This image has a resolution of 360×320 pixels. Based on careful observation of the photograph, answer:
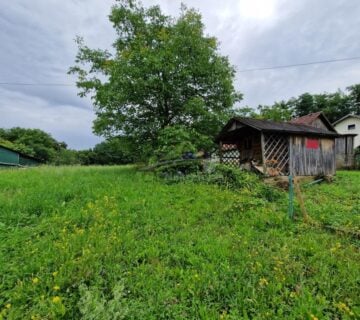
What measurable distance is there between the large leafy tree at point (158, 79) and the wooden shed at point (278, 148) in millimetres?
1574

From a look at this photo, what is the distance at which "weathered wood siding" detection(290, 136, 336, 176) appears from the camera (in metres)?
11.1

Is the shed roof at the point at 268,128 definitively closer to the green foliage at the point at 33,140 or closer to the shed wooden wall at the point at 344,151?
the shed wooden wall at the point at 344,151

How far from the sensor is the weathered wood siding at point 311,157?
11.1 metres

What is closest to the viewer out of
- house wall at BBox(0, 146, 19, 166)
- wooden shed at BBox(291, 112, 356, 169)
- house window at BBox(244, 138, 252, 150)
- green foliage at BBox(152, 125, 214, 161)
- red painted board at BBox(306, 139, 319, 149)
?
green foliage at BBox(152, 125, 214, 161)

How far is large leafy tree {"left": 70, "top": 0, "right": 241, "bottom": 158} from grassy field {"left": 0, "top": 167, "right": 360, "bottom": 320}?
5841mm

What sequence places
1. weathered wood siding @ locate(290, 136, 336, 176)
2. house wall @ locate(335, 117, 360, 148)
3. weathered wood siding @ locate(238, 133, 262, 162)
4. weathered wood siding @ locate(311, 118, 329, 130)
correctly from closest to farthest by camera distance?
weathered wood siding @ locate(290, 136, 336, 176), weathered wood siding @ locate(238, 133, 262, 162), weathered wood siding @ locate(311, 118, 329, 130), house wall @ locate(335, 117, 360, 148)

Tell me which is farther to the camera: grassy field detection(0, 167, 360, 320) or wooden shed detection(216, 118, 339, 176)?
wooden shed detection(216, 118, 339, 176)

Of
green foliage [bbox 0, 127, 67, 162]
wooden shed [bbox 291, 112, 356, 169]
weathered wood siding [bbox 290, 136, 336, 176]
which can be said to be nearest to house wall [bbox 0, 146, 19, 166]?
green foliage [bbox 0, 127, 67, 162]

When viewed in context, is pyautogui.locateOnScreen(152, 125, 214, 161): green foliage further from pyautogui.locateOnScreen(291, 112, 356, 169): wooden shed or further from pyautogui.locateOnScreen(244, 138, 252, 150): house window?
pyautogui.locateOnScreen(291, 112, 356, 169): wooden shed

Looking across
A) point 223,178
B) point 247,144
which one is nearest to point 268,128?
point 247,144

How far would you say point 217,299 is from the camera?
106 inches

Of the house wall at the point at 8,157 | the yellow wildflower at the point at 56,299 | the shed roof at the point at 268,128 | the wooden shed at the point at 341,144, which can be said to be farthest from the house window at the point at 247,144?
the house wall at the point at 8,157

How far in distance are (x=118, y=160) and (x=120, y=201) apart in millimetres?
33492

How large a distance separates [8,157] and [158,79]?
21.2 metres
